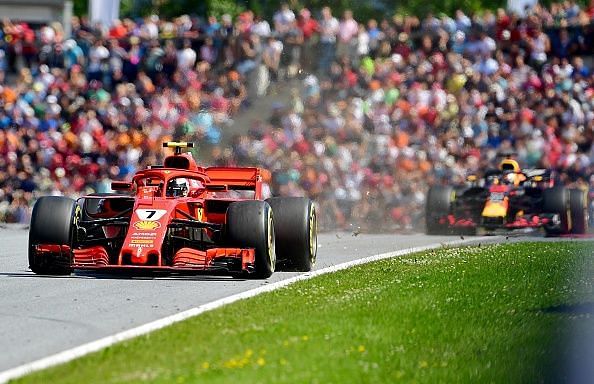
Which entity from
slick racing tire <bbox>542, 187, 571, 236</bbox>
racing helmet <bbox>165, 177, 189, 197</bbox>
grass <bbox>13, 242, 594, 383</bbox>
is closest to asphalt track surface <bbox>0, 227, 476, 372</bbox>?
grass <bbox>13, 242, 594, 383</bbox>

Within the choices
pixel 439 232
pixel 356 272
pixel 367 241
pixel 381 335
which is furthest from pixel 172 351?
pixel 439 232

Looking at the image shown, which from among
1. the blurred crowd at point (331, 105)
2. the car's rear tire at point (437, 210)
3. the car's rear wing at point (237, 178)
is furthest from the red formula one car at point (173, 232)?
the blurred crowd at point (331, 105)

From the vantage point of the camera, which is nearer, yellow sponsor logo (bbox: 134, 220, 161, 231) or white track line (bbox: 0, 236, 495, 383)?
white track line (bbox: 0, 236, 495, 383)

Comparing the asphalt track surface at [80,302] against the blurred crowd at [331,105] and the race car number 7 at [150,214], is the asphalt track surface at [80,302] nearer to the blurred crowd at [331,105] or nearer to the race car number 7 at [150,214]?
the race car number 7 at [150,214]

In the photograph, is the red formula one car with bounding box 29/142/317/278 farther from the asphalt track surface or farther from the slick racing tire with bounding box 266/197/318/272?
the asphalt track surface

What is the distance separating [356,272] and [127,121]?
14232 mm

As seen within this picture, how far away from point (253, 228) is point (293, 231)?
3.33 feet

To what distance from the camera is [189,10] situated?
36.7 metres

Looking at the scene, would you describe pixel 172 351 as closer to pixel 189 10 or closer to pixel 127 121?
pixel 127 121

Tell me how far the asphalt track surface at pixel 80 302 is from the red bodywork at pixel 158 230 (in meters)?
0.21

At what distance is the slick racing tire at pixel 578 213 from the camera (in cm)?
2217

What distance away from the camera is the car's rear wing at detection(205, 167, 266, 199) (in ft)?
52.9

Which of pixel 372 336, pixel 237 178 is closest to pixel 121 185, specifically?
pixel 237 178

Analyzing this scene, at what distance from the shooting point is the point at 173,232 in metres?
14.1
